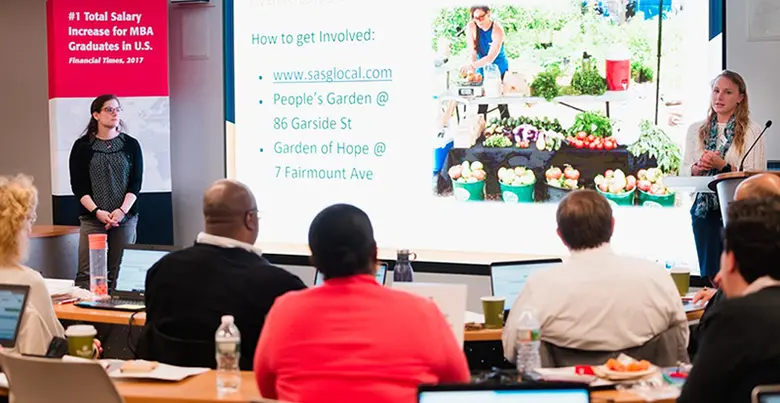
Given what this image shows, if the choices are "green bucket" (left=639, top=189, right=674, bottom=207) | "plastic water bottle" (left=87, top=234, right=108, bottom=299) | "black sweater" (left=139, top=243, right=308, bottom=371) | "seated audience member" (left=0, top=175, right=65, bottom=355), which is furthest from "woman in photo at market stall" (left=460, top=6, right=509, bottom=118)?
"black sweater" (left=139, top=243, right=308, bottom=371)

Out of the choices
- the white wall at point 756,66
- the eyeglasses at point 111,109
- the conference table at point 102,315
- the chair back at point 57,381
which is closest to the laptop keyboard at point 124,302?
the conference table at point 102,315

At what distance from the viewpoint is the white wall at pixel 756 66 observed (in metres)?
6.39

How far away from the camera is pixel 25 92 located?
28.7 ft

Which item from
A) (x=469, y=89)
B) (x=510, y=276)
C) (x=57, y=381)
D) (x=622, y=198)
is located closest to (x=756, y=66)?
(x=622, y=198)

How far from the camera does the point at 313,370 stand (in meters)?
2.69

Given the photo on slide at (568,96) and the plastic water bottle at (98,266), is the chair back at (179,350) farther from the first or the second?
the photo on slide at (568,96)

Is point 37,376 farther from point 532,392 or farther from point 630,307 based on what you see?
point 630,307

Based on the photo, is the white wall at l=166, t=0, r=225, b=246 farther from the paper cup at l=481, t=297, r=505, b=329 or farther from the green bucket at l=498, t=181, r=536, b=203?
the paper cup at l=481, t=297, r=505, b=329

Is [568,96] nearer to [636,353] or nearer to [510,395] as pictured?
[636,353]

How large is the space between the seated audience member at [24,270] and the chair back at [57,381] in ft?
2.20

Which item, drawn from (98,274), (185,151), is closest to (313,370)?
(98,274)

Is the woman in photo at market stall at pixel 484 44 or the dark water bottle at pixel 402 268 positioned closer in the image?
the dark water bottle at pixel 402 268

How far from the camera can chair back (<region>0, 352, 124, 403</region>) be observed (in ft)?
9.88

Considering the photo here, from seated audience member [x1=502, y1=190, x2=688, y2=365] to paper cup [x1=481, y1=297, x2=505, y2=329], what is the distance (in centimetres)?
61
